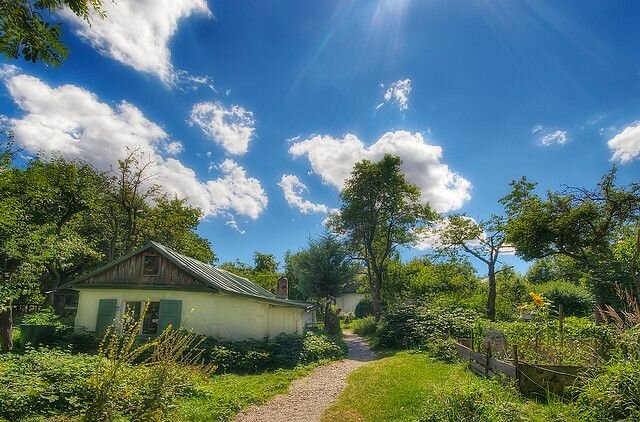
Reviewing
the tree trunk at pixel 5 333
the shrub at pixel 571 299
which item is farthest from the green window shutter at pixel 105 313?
the shrub at pixel 571 299

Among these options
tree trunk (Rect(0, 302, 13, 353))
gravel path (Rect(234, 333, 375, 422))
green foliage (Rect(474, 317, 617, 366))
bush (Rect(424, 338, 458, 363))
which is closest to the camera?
green foliage (Rect(474, 317, 617, 366))

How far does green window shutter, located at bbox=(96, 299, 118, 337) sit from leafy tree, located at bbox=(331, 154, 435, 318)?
56.5ft

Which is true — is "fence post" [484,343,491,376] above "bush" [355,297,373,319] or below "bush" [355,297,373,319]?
below

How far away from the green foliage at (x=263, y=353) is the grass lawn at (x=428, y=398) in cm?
278

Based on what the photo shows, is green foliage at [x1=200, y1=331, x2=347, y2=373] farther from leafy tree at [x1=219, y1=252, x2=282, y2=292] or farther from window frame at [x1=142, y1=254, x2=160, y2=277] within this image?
leafy tree at [x1=219, y1=252, x2=282, y2=292]

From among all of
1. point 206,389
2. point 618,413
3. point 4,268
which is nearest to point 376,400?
point 206,389

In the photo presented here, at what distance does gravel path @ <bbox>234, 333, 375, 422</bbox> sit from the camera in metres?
7.80

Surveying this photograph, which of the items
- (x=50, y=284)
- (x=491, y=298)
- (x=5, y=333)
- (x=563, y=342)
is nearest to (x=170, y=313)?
(x=5, y=333)

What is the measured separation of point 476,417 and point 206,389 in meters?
6.35

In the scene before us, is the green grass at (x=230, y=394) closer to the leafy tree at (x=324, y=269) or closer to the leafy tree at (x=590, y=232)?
the leafy tree at (x=590, y=232)

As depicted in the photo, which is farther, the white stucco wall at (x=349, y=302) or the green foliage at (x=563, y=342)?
the white stucco wall at (x=349, y=302)

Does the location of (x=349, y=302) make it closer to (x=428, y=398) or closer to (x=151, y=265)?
(x=151, y=265)

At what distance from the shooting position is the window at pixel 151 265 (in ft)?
53.1

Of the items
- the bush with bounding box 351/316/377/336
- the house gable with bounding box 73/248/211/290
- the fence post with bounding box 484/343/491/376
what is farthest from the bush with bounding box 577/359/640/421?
the bush with bounding box 351/316/377/336
